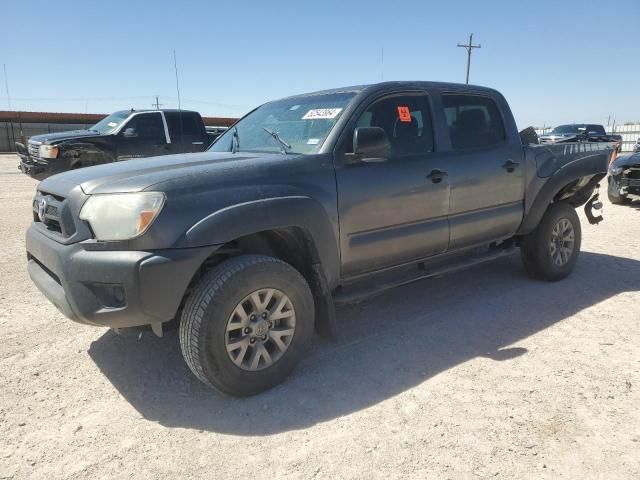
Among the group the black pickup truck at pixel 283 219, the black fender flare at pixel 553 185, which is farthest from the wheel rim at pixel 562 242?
the black pickup truck at pixel 283 219

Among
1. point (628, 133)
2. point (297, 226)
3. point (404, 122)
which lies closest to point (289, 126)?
point (404, 122)

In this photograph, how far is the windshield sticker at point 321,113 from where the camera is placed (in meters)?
3.44

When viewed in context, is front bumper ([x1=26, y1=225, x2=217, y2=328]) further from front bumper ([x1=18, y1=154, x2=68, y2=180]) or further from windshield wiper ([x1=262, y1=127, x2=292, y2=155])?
front bumper ([x1=18, y1=154, x2=68, y2=180])

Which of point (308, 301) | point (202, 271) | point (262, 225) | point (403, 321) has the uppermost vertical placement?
point (262, 225)

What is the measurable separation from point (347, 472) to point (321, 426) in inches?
15.3

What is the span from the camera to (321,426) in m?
2.58

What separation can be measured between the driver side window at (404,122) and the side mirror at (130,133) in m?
7.91

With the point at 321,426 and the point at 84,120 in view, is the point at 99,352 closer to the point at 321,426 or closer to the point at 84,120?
the point at 321,426

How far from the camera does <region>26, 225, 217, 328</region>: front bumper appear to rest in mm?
2457

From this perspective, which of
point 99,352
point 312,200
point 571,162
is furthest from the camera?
point 571,162

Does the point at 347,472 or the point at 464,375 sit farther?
the point at 464,375

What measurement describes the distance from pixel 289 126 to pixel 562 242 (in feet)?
10.6

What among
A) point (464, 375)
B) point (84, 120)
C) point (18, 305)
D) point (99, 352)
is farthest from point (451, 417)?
point (84, 120)

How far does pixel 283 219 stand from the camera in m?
2.87
